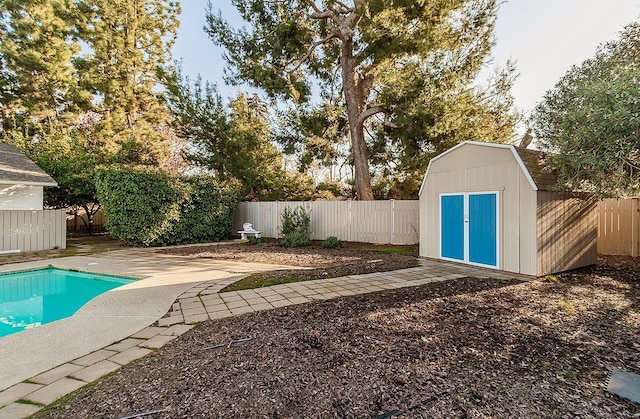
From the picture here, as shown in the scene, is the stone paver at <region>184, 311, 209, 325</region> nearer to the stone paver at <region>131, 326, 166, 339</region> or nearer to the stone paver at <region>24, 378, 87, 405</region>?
the stone paver at <region>131, 326, 166, 339</region>

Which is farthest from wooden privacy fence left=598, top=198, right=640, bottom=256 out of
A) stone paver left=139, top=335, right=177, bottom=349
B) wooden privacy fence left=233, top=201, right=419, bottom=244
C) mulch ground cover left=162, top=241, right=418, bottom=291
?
stone paver left=139, top=335, right=177, bottom=349

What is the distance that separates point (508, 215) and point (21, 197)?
13.0 metres

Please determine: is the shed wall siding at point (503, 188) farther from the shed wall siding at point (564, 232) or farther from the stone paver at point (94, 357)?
the stone paver at point (94, 357)

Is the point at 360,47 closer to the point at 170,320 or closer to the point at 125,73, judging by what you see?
the point at 170,320

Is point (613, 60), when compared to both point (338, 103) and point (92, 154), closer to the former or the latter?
point (338, 103)

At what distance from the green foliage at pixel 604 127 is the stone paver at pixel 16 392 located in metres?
6.32

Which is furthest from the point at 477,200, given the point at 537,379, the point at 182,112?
the point at 182,112

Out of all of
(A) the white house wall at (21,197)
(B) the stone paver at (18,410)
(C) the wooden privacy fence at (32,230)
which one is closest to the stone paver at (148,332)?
(B) the stone paver at (18,410)

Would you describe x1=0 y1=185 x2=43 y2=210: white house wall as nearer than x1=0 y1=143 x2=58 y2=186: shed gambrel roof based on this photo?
No

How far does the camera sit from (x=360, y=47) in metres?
10.8

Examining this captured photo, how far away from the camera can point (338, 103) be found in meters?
12.5

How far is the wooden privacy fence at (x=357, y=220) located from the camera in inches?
374

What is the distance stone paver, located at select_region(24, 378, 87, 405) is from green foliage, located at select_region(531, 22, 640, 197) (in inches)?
239

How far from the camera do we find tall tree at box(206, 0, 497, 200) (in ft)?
30.6
